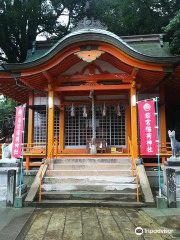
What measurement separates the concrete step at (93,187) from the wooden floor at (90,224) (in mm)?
930

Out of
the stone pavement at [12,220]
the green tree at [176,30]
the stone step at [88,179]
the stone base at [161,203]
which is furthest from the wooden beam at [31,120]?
the green tree at [176,30]

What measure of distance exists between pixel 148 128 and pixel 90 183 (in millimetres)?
2701

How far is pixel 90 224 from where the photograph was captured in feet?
13.8

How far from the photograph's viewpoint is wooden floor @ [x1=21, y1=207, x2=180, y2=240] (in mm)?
3658

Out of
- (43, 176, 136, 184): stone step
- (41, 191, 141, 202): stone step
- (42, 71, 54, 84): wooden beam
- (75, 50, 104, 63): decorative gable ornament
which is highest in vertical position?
(75, 50, 104, 63): decorative gable ornament

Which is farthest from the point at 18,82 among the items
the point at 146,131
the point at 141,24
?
the point at 141,24

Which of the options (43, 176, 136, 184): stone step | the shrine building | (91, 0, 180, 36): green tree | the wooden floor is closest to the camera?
the wooden floor

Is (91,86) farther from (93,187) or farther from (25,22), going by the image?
(25,22)

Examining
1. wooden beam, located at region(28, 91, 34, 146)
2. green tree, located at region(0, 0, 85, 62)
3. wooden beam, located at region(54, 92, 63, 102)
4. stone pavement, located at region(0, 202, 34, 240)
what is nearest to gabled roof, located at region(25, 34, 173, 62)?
wooden beam, located at region(28, 91, 34, 146)

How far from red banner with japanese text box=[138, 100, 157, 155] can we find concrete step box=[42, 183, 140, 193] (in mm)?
1213

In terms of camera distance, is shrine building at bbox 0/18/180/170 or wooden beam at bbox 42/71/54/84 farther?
wooden beam at bbox 42/71/54/84

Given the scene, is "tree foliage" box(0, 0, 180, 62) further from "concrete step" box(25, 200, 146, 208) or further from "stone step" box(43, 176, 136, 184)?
"concrete step" box(25, 200, 146, 208)

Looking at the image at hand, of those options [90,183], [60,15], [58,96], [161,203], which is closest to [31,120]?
[58,96]

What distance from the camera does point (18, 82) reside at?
8.92 meters
